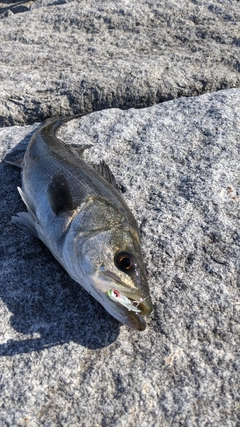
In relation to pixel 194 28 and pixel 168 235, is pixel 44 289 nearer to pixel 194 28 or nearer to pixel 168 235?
pixel 168 235

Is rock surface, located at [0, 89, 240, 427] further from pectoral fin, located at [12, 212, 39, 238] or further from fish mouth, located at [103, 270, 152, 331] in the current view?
fish mouth, located at [103, 270, 152, 331]

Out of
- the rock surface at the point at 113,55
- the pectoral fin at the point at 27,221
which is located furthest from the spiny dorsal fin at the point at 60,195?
the rock surface at the point at 113,55

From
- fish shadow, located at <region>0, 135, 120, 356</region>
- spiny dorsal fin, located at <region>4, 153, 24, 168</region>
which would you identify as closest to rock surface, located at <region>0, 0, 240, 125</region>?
spiny dorsal fin, located at <region>4, 153, 24, 168</region>

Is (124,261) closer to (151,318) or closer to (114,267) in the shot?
(114,267)

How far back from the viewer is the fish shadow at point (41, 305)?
2984mm

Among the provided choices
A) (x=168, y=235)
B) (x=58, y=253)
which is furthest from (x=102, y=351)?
(x=168, y=235)

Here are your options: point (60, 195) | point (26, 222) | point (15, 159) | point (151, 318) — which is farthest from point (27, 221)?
point (151, 318)

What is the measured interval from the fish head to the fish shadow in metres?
0.22

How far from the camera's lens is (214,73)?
5.40 meters

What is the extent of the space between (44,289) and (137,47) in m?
3.77

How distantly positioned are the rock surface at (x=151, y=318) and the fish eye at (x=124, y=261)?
390mm

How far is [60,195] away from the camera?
339 centimetres

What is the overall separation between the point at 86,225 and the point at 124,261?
412mm

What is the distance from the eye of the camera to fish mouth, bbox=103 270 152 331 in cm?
272
